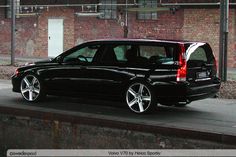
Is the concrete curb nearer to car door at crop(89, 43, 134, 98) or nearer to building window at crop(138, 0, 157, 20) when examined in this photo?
car door at crop(89, 43, 134, 98)

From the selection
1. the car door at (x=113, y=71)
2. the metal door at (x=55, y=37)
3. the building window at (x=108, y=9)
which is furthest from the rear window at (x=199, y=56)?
the metal door at (x=55, y=37)

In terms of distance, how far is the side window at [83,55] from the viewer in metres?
10.8

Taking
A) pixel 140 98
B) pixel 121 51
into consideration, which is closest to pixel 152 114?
pixel 140 98

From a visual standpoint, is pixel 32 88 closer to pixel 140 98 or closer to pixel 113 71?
pixel 113 71

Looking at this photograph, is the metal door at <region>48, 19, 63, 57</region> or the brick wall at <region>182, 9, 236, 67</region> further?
the metal door at <region>48, 19, 63, 57</region>

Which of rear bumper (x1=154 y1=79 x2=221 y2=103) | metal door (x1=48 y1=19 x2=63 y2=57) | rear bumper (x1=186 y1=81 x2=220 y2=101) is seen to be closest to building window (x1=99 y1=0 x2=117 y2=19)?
metal door (x1=48 y1=19 x2=63 y2=57)

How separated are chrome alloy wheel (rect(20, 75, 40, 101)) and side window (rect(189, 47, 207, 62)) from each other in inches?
141

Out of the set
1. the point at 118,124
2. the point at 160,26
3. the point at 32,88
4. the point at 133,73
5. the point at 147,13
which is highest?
the point at 147,13

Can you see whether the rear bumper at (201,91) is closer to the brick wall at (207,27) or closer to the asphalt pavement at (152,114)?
the asphalt pavement at (152,114)

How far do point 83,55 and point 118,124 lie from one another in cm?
271

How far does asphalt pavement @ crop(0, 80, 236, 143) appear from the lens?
29.9ft

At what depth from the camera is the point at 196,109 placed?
1131 cm

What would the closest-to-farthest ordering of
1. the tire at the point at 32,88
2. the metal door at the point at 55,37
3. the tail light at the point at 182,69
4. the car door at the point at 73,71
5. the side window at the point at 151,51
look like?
the tail light at the point at 182,69, the side window at the point at 151,51, the car door at the point at 73,71, the tire at the point at 32,88, the metal door at the point at 55,37

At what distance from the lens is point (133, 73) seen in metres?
10.0
